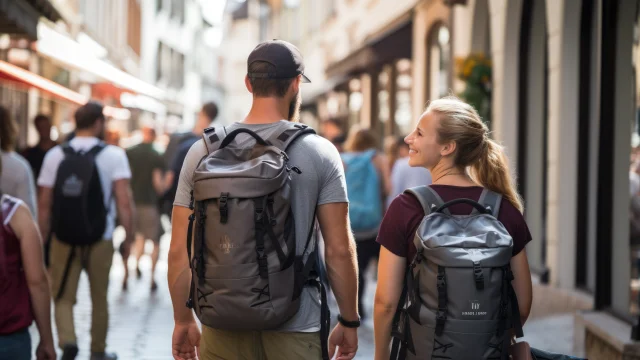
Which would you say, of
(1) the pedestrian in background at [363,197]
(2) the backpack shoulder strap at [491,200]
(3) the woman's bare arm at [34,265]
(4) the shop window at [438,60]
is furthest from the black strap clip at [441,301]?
(4) the shop window at [438,60]

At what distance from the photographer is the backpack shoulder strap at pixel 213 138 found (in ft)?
12.3

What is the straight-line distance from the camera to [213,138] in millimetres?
3768

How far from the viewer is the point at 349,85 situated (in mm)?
29172

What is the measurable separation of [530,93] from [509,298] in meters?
8.27

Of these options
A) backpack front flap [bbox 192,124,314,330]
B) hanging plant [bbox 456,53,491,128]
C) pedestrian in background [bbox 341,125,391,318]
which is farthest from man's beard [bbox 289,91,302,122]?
hanging plant [bbox 456,53,491,128]

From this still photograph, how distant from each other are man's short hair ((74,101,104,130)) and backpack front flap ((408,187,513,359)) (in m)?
4.02

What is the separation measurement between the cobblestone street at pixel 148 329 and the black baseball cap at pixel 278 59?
4292 millimetres

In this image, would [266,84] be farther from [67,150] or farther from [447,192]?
[67,150]

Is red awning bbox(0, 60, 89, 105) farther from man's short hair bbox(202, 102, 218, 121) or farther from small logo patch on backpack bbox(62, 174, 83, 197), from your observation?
small logo patch on backpack bbox(62, 174, 83, 197)

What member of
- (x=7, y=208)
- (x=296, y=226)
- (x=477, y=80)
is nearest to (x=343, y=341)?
(x=296, y=226)

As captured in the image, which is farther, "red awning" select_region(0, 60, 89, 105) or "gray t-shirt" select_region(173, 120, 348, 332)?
"red awning" select_region(0, 60, 89, 105)

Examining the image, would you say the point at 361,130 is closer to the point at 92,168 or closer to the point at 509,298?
the point at 92,168

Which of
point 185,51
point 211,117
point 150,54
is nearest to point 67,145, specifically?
point 211,117

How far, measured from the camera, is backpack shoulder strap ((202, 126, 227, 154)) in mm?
3750
